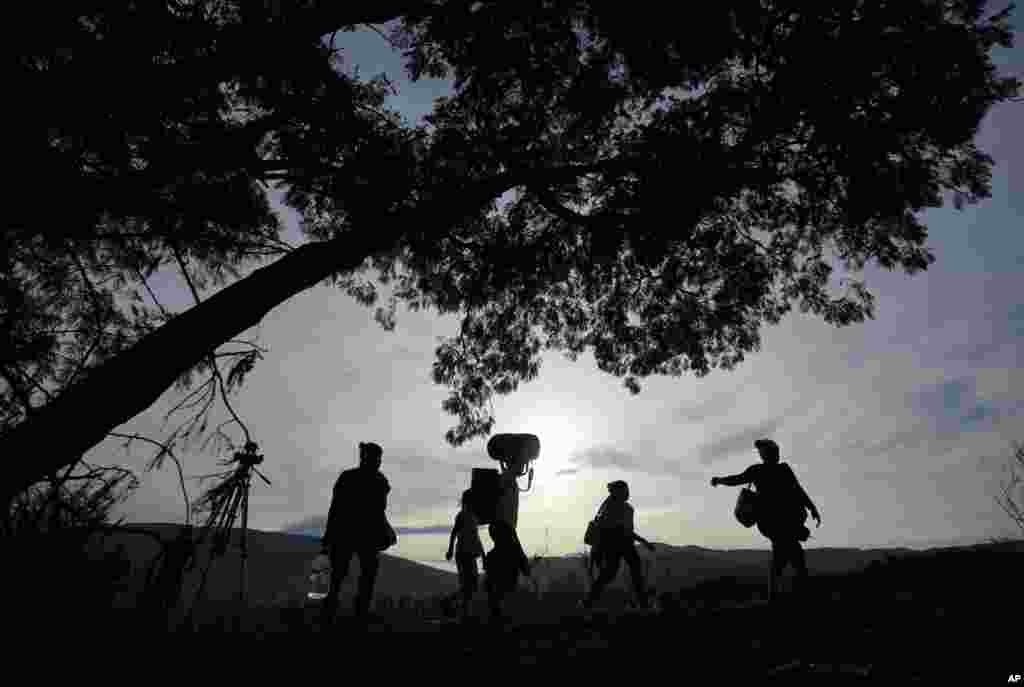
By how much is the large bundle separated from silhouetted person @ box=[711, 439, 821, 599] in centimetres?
311

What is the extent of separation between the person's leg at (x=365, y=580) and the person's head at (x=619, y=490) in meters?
3.70

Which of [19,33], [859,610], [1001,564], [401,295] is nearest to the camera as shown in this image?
[19,33]

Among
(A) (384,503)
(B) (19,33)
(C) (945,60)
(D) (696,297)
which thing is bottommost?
(A) (384,503)

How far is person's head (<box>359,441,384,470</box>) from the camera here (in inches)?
264

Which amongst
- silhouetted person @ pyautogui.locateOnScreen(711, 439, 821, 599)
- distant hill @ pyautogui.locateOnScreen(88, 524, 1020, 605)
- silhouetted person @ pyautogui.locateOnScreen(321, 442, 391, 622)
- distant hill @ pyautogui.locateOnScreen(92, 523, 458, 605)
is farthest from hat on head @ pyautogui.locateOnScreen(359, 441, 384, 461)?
distant hill @ pyautogui.locateOnScreen(92, 523, 458, 605)

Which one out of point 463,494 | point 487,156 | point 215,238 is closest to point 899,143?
point 487,156

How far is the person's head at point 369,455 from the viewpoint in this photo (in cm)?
670

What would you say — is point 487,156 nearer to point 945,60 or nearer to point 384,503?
point 384,503

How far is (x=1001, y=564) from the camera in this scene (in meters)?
7.59

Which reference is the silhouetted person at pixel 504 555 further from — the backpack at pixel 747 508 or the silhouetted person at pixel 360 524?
the backpack at pixel 747 508

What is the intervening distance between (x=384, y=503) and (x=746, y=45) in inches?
302

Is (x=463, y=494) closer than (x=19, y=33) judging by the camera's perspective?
No

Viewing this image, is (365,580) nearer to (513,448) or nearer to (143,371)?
(513,448)

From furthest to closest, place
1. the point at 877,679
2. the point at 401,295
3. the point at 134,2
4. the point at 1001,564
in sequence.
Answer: the point at 401,295 → the point at 1001,564 → the point at 134,2 → the point at 877,679
